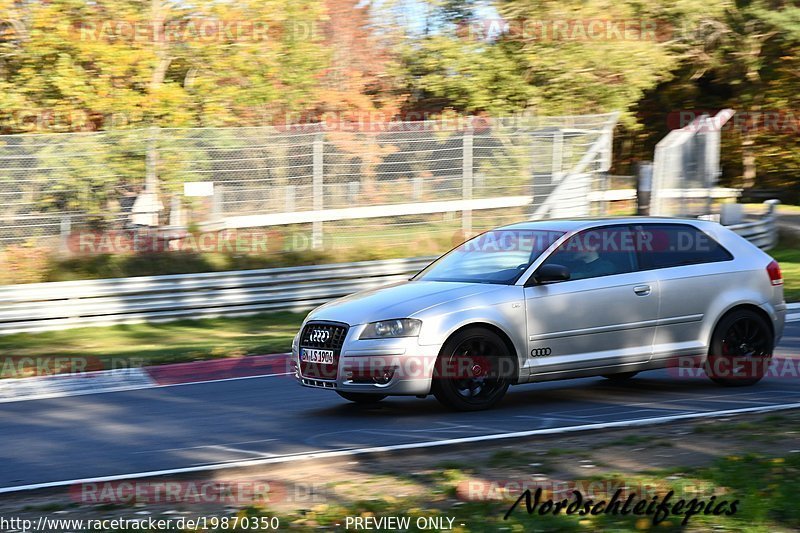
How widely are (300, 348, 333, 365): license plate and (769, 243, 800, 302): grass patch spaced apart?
1016cm

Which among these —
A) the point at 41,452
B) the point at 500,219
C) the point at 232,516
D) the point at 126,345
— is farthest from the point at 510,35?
the point at 232,516

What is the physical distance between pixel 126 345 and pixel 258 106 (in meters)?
10.9

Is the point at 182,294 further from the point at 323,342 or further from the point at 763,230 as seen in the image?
the point at 763,230

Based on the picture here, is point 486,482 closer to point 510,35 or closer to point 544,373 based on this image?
point 544,373

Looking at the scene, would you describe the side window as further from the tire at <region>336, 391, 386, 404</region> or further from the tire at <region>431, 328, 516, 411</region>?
the tire at <region>336, 391, 386, 404</region>

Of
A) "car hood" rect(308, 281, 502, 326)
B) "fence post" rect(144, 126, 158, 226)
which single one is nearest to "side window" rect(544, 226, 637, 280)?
"car hood" rect(308, 281, 502, 326)

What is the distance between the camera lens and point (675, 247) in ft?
33.5

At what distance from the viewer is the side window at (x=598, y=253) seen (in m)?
9.66

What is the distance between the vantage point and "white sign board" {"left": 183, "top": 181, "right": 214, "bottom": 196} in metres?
19.0

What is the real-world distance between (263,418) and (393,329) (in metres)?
1.53

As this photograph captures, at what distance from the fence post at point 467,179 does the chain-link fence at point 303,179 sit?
0.02 metres

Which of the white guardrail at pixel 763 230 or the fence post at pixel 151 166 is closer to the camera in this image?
the fence post at pixel 151 166

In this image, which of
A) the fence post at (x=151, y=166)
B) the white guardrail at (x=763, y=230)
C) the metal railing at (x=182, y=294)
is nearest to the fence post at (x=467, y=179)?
the metal railing at (x=182, y=294)

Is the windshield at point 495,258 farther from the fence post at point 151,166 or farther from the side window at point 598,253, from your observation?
the fence post at point 151,166
